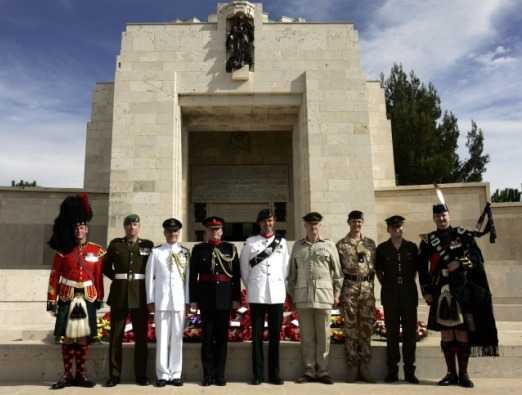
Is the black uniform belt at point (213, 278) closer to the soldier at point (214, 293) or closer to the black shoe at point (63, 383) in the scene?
the soldier at point (214, 293)

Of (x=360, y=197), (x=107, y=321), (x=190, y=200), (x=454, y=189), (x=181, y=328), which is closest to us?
(x=181, y=328)

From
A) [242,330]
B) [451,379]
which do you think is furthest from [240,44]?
[451,379]

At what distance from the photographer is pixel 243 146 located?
1526 centimetres

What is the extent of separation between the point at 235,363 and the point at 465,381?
2586 mm

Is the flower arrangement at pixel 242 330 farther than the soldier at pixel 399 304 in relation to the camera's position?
Yes

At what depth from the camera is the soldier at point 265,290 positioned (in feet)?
16.7

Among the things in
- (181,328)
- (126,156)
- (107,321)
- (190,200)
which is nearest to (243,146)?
(190,200)

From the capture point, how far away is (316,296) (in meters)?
5.06

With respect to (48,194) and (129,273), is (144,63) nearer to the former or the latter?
(48,194)

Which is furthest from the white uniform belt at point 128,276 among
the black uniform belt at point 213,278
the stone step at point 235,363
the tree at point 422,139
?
the tree at point 422,139

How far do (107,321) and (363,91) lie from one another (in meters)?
8.43

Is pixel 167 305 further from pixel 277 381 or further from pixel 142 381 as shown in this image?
pixel 277 381

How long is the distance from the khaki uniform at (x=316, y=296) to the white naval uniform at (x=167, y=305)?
1.33m

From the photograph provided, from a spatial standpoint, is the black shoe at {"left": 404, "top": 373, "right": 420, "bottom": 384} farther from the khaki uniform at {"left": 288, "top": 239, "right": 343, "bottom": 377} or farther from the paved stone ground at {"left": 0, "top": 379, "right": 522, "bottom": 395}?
the khaki uniform at {"left": 288, "top": 239, "right": 343, "bottom": 377}
